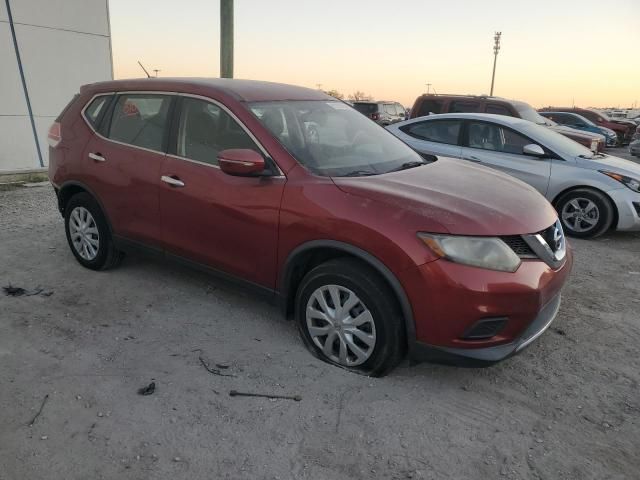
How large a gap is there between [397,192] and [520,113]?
8390mm

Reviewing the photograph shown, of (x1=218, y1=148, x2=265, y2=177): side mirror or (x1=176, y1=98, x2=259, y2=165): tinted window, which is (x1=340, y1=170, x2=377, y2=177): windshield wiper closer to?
(x1=218, y1=148, x2=265, y2=177): side mirror

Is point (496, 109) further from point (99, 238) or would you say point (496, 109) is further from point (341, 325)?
point (341, 325)

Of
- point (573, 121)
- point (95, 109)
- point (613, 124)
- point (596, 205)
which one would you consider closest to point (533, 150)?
point (596, 205)

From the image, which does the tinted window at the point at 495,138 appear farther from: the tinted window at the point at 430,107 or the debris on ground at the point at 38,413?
the debris on ground at the point at 38,413

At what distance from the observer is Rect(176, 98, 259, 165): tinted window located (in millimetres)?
3439

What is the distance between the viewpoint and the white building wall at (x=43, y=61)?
30.7 ft

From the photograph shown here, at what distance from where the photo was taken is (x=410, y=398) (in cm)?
289

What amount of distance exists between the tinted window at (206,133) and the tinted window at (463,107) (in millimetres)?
Result: 7859

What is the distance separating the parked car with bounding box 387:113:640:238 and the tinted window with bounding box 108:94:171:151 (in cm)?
308

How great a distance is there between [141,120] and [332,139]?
5.19ft

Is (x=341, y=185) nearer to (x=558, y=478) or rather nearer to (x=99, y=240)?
(x=558, y=478)

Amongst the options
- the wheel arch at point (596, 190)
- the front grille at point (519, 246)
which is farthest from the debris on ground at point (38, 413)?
the wheel arch at point (596, 190)

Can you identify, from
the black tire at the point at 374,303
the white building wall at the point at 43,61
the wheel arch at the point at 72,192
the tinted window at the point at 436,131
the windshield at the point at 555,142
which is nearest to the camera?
the black tire at the point at 374,303

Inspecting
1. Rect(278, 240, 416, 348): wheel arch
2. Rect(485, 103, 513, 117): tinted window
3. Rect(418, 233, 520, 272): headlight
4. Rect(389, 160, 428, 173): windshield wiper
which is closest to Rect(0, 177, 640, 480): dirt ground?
Rect(278, 240, 416, 348): wheel arch
